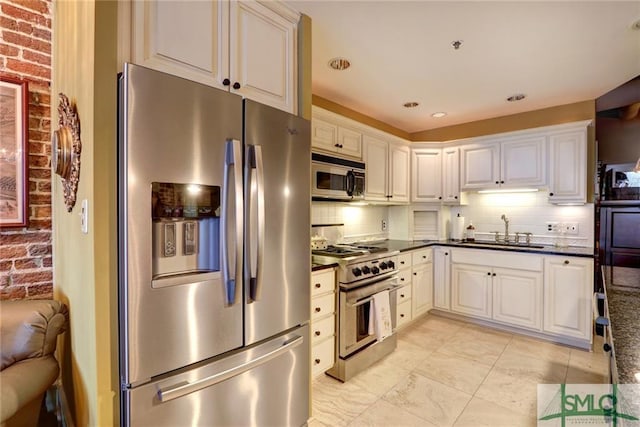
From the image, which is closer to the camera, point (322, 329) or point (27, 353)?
point (27, 353)

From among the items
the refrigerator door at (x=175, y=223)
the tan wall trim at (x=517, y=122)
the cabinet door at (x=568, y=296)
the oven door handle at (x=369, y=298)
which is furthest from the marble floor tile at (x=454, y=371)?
the tan wall trim at (x=517, y=122)

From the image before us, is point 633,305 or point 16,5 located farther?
point 16,5

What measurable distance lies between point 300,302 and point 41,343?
3.79 ft

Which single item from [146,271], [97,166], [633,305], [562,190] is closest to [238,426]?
[146,271]

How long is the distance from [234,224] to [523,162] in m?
3.46

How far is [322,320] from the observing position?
88.5 inches

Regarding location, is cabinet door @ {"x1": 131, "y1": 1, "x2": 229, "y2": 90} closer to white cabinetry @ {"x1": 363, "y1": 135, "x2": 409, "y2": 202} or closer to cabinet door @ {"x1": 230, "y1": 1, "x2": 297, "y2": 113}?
cabinet door @ {"x1": 230, "y1": 1, "x2": 297, "y2": 113}

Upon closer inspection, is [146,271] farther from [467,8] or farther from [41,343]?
[467,8]

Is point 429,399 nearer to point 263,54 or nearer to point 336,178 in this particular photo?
point 336,178

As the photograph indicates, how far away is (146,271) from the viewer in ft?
3.62

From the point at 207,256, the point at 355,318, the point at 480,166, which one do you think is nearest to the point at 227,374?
the point at 207,256

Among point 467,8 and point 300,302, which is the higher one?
point 467,8

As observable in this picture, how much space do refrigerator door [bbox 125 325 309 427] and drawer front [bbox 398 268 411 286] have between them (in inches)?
67.4

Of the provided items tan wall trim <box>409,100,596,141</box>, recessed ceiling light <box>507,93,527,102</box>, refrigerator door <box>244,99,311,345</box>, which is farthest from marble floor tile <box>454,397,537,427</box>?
tan wall trim <box>409,100,596,141</box>
